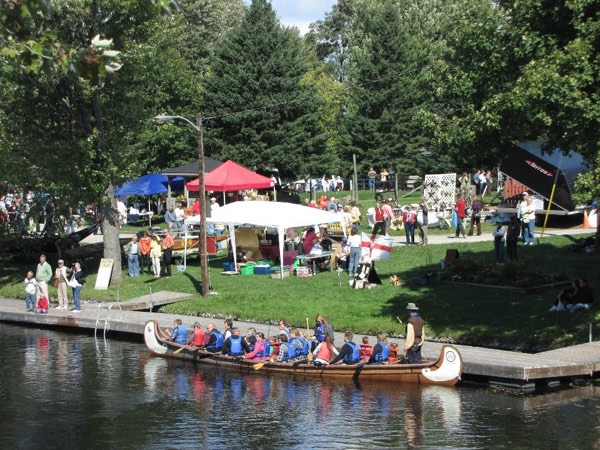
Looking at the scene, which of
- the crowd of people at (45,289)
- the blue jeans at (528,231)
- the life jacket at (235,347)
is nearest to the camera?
the life jacket at (235,347)

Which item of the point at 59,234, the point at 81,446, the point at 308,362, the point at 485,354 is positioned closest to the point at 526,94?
the point at 485,354

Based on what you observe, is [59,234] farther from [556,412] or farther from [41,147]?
[556,412]

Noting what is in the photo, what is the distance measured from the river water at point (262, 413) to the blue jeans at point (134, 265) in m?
11.2

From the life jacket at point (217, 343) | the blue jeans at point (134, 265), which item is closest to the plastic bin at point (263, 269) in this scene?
the blue jeans at point (134, 265)

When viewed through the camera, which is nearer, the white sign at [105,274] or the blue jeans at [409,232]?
the white sign at [105,274]

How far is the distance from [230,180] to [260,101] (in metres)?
13.4

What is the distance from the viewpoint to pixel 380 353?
2375 cm

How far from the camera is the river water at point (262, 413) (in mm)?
19375

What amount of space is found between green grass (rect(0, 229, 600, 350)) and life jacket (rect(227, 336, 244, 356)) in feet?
9.72

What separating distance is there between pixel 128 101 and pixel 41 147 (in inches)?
155

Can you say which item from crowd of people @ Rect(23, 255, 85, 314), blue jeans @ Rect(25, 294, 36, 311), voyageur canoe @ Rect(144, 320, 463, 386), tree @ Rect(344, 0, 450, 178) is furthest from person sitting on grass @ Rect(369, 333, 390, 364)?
tree @ Rect(344, 0, 450, 178)

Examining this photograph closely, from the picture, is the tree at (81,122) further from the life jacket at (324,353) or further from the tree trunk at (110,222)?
the life jacket at (324,353)

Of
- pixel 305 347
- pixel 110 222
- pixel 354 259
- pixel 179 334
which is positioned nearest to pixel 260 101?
pixel 110 222

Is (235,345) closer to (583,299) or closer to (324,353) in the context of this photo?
(324,353)
